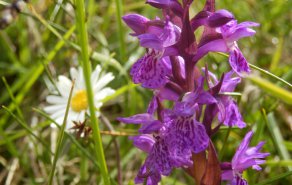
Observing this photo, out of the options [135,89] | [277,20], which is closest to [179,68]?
[135,89]

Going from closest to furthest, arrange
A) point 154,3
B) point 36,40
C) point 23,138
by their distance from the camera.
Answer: point 154,3
point 23,138
point 36,40

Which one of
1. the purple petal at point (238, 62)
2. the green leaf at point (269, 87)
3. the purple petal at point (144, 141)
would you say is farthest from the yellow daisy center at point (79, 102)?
the green leaf at point (269, 87)

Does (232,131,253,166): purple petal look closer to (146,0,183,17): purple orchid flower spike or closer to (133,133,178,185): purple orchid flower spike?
(133,133,178,185): purple orchid flower spike

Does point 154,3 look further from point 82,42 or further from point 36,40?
point 36,40

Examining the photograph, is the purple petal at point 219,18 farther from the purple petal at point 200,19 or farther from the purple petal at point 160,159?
the purple petal at point 160,159

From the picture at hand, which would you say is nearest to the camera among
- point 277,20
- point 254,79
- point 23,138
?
point 254,79

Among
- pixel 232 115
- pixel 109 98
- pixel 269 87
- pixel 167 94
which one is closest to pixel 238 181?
pixel 232 115
